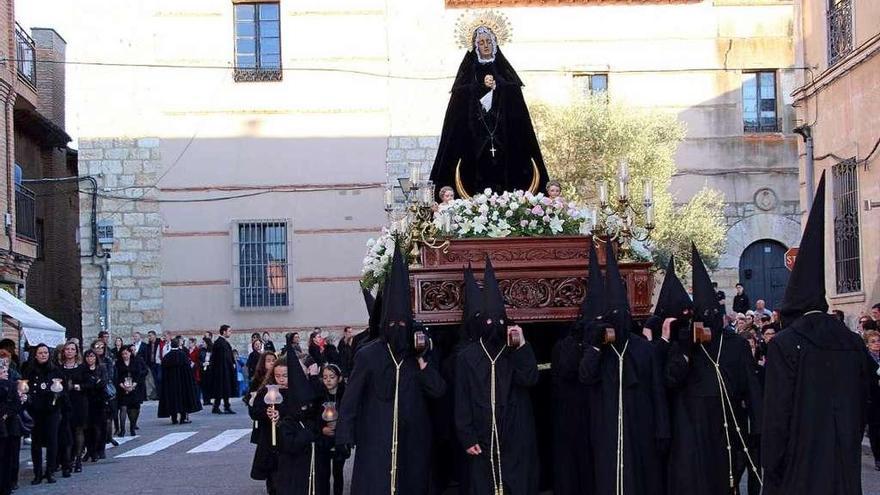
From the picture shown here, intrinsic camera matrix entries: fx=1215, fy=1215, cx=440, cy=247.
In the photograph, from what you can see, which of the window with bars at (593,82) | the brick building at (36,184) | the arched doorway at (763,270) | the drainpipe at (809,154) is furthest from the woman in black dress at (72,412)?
the arched doorway at (763,270)

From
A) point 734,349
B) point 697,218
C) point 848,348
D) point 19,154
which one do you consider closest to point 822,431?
point 848,348

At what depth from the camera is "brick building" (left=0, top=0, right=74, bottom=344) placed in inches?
1005

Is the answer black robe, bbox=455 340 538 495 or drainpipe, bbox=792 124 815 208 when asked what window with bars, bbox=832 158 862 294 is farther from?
black robe, bbox=455 340 538 495

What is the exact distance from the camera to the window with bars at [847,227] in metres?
21.1

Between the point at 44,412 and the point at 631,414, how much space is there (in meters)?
8.22

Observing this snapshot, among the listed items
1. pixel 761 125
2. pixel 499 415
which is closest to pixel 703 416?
pixel 499 415

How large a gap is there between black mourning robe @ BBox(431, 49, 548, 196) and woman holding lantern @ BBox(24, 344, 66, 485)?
19.5 feet

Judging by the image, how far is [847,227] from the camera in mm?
21547

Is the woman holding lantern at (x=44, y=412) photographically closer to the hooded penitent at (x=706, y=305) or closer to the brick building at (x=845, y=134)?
the hooded penitent at (x=706, y=305)

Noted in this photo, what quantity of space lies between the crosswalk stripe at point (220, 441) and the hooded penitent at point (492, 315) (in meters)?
8.85

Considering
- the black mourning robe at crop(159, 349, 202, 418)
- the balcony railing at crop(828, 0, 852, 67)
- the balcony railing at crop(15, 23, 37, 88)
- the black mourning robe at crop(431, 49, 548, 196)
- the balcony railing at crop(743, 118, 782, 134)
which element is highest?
the balcony railing at crop(15, 23, 37, 88)

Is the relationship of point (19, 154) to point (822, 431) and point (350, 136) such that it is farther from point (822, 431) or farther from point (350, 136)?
point (822, 431)

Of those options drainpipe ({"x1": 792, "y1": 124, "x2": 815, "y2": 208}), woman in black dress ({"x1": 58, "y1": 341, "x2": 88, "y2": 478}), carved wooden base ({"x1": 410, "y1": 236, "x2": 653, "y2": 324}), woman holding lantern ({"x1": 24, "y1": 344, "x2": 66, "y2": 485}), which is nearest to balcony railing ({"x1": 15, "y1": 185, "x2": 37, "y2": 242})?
woman in black dress ({"x1": 58, "y1": 341, "x2": 88, "y2": 478})

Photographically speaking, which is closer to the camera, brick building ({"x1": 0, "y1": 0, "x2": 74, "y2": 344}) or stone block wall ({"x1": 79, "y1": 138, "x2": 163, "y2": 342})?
brick building ({"x1": 0, "y1": 0, "x2": 74, "y2": 344})
